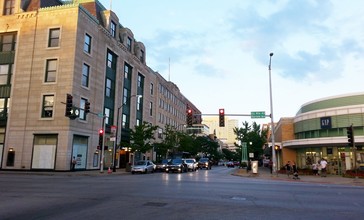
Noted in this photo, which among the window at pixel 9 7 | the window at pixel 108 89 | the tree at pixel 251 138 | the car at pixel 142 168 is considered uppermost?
the window at pixel 9 7

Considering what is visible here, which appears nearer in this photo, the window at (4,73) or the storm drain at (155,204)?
the storm drain at (155,204)

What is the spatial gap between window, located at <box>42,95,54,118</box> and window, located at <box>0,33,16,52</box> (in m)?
8.55

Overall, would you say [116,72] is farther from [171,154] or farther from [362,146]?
[362,146]

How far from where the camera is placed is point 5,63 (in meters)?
41.3

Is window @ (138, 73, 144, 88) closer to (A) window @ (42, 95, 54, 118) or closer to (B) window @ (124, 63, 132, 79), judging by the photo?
(B) window @ (124, 63, 132, 79)

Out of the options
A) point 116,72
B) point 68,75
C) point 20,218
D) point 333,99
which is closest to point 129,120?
point 116,72

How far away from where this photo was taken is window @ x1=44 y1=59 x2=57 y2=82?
129ft

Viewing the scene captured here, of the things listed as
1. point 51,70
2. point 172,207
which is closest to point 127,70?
point 51,70

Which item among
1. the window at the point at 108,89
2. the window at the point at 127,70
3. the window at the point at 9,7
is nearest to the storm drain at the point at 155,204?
the window at the point at 108,89

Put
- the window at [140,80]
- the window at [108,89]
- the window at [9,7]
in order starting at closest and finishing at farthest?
the window at [9,7]
the window at [108,89]
the window at [140,80]

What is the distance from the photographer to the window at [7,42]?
1649 inches

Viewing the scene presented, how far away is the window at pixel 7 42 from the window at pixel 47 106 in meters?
8.55

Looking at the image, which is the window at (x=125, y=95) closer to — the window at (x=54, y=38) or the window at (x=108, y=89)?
the window at (x=108, y=89)

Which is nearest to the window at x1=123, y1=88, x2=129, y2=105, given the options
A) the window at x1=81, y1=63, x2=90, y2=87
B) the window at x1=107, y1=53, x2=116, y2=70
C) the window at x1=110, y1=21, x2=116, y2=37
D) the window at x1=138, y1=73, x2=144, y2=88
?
the window at x1=107, y1=53, x2=116, y2=70
